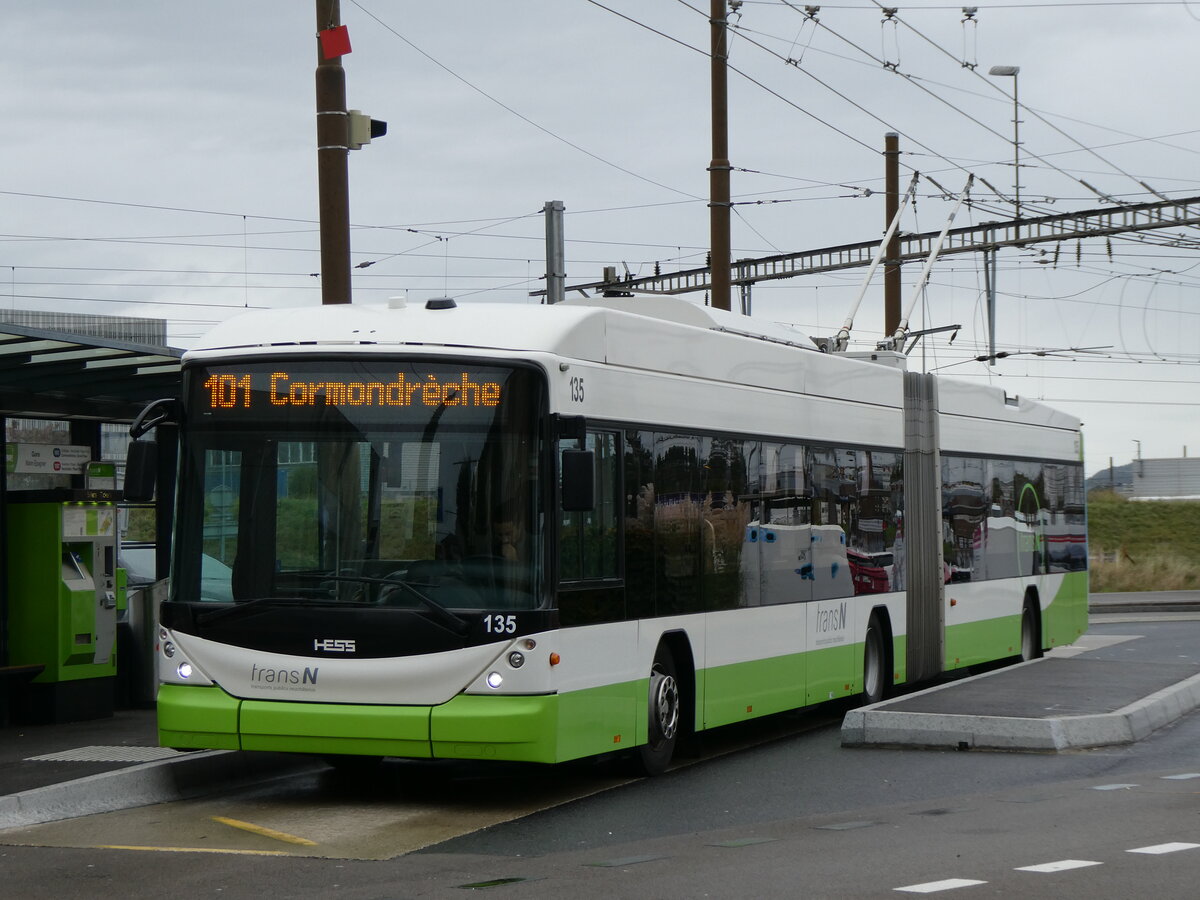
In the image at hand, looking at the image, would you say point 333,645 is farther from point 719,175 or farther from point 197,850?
point 719,175

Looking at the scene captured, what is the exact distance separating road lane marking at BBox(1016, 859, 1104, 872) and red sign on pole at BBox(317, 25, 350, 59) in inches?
344

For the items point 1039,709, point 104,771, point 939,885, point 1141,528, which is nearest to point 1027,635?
point 1039,709

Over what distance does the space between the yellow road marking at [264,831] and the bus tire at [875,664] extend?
7179 mm

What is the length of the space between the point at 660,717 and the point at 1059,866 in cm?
399

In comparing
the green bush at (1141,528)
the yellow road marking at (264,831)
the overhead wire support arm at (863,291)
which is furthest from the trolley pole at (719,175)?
the green bush at (1141,528)

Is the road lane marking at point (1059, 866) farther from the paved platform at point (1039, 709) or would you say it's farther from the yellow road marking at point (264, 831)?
the paved platform at point (1039, 709)

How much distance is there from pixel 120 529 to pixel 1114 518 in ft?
207

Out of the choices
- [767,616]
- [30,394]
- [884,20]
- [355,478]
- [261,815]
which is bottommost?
[261,815]

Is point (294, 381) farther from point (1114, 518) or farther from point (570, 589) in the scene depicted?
point (1114, 518)

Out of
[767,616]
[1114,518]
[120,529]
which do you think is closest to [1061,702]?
[767,616]

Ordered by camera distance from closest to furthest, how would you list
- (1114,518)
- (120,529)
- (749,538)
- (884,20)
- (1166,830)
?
1. (1166,830)
2. (749,538)
3. (120,529)
4. (884,20)
5. (1114,518)

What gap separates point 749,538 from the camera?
43.4ft

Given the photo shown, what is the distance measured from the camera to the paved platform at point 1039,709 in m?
13.0

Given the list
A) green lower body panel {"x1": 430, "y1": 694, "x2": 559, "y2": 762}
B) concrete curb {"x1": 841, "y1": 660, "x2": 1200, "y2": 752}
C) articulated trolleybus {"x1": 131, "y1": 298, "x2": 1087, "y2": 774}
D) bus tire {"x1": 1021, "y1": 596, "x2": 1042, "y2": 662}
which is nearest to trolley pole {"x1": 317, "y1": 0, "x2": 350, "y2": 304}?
articulated trolleybus {"x1": 131, "y1": 298, "x2": 1087, "y2": 774}
